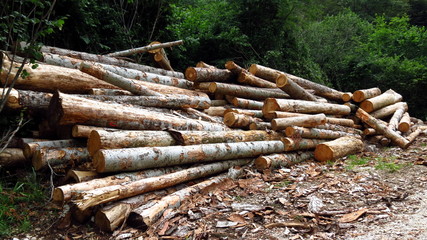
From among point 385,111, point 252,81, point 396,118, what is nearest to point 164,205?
point 252,81

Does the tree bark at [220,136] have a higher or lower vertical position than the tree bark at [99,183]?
higher

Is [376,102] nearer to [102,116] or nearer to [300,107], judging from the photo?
[300,107]

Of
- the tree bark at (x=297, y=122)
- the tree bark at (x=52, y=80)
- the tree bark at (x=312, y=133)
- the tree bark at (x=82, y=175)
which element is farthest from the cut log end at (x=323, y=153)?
the tree bark at (x=52, y=80)

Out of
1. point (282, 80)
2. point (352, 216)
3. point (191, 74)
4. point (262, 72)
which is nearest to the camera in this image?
point (352, 216)

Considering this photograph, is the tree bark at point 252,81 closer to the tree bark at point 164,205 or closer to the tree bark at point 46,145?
the tree bark at point 164,205

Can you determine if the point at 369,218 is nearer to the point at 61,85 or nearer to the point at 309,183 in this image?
the point at 309,183

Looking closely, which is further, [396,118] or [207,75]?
[396,118]

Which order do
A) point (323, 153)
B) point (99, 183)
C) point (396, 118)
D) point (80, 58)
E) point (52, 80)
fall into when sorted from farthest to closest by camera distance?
point (396, 118) < point (80, 58) < point (323, 153) < point (52, 80) < point (99, 183)

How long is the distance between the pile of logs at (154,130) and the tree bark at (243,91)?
0.03m

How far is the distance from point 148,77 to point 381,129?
6278 millimetres

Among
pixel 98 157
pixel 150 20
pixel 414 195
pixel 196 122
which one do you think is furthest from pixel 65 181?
pixel 150 20

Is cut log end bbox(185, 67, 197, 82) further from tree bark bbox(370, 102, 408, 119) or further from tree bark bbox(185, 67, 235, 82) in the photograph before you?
tree bark bbox(370, 102, 408, 119)

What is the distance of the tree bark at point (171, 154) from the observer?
12.3ft

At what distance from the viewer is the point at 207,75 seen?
7.54m
